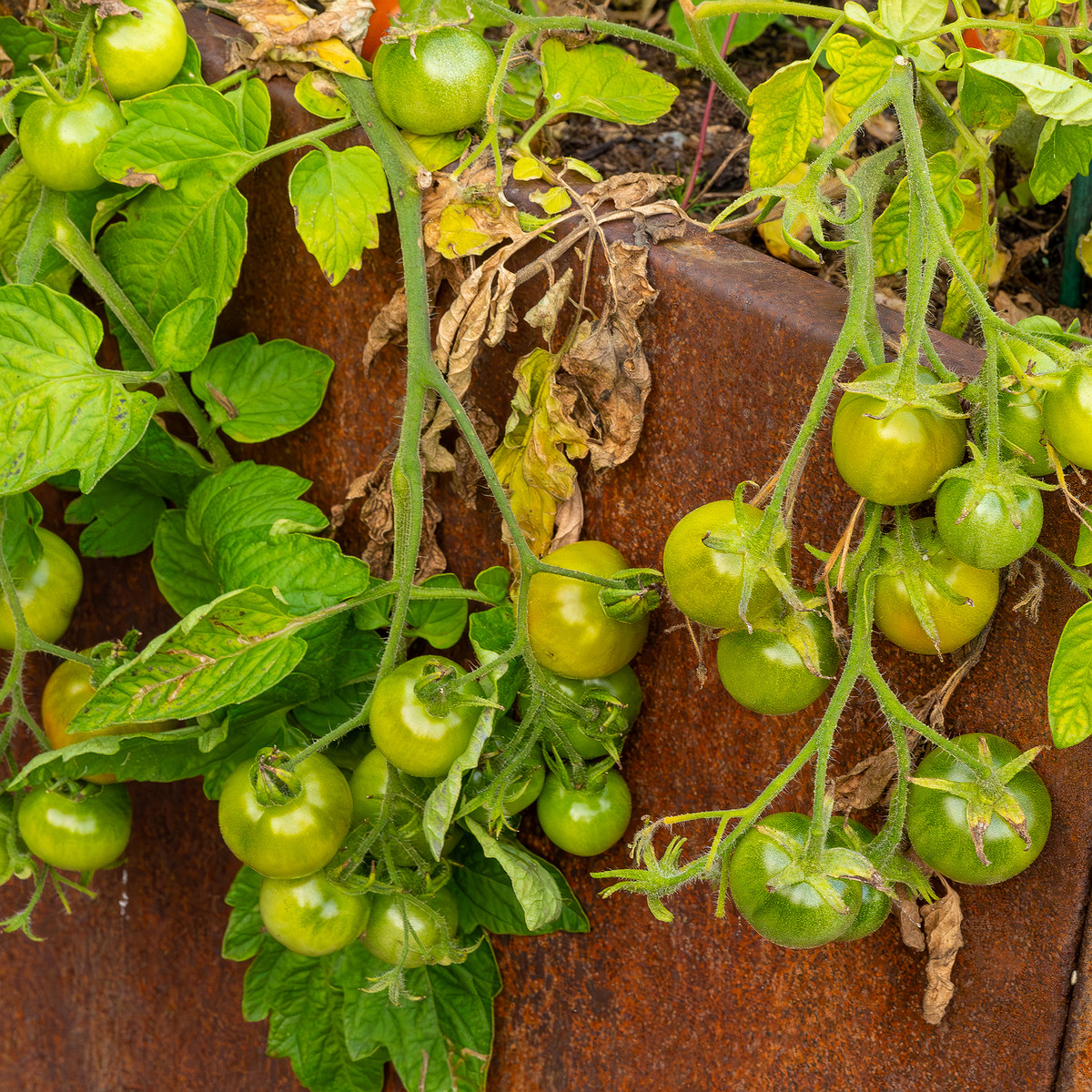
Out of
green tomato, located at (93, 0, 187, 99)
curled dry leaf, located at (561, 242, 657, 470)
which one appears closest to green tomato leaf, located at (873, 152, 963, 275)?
curled dry leaf, located at (561, 242, 657, 470)

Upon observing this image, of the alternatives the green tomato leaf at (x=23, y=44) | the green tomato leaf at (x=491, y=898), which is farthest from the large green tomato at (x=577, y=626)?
the green tomato leaf at (x=23, y=44)

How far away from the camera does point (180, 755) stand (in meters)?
1.01

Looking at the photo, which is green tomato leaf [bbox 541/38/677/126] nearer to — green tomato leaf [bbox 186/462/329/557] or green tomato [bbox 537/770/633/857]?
green tomato leaf [bbox 186/462/329/557]

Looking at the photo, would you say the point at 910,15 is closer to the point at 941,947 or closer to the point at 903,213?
the point at 903,213

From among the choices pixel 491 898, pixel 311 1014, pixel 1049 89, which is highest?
pixel 1049 89

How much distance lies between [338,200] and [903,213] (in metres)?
0.44

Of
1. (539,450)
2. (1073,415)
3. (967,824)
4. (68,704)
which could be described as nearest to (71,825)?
(68,704)

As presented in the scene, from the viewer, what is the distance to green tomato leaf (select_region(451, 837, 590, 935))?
3.24 ft

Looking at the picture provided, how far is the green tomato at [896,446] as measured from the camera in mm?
597

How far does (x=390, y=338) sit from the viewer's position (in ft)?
3.22

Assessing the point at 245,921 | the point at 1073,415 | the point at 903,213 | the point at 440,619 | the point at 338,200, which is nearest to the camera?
the point at 1073,415

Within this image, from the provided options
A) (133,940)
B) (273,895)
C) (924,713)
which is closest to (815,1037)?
(924,713)

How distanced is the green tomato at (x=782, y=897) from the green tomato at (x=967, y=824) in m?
0.05

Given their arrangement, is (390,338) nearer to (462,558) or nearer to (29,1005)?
(462,558)
